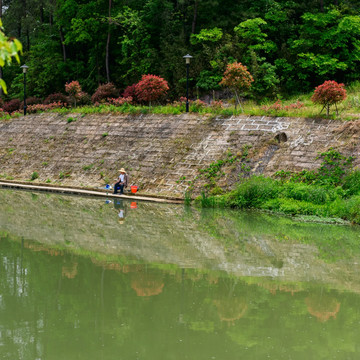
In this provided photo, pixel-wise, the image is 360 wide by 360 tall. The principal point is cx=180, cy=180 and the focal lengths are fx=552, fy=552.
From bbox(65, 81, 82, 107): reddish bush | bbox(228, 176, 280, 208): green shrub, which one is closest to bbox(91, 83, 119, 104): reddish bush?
bbox(65, 81, 82, 107): reddish bush

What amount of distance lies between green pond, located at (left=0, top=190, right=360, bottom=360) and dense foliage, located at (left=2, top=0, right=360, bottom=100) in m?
16.1

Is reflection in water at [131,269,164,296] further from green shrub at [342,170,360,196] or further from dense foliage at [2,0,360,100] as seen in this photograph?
dense foliage at [2,0,360,100]

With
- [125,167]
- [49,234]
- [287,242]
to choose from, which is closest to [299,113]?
[125,167]

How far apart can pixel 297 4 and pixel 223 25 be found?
436 centimetres

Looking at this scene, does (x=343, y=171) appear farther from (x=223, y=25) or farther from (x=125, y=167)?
(x=223, y=25)

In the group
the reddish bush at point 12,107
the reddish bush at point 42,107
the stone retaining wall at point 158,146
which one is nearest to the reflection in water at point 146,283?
the stone retaining wall at point 158,146

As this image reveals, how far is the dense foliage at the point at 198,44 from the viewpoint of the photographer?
28703 millimetres

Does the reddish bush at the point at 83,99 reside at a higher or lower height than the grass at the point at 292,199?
higher

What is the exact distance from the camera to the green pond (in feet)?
21.2

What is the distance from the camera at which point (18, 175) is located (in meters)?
25.3

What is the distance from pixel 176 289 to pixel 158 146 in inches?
575

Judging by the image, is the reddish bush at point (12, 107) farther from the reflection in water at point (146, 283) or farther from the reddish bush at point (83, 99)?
the reflection in water at point (146, 283)

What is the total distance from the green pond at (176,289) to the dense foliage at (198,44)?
53.0 feet

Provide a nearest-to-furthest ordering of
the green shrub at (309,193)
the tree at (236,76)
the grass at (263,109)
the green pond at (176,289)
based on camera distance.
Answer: the green pond at (176,289), the green shrub at (309,193), the grass at (263,109), the tree at (236,76)
